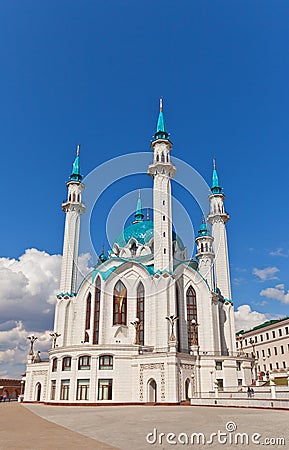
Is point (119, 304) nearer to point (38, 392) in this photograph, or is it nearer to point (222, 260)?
point (38, 392)

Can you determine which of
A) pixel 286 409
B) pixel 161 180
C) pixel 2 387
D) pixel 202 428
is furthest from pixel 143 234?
pixel 202 428

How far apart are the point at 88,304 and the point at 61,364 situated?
38.4ft

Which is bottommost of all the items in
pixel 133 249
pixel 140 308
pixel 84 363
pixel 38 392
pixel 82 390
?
pixel 38 392

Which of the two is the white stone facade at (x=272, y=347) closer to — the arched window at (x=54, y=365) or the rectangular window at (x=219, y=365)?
the rectangular window at (x=219, y=365)

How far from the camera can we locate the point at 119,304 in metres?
49.4

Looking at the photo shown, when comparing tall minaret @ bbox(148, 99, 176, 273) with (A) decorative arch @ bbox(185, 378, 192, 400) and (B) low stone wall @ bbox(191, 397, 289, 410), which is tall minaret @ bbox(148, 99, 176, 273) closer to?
(A) decorative arch @ bbox(185, 378, 192, 400)

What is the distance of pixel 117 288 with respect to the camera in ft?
165

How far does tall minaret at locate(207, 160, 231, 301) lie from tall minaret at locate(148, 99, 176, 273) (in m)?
11.2

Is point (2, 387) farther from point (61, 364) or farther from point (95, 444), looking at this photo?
point (95, 444)

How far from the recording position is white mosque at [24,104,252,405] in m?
39.5

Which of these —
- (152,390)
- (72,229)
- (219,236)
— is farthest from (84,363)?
(219,236)

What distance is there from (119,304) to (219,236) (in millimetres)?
20681

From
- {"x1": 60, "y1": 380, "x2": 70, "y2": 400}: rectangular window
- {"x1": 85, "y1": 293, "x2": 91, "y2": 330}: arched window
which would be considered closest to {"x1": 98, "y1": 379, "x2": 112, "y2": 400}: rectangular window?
{"x1": 60, "y1": 380, "x2": 70, "y2": 400}: rectangular window

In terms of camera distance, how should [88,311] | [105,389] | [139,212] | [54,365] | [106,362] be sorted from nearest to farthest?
[105,389] < [106,362] < [54,365] < [88,311] < [139,212]
